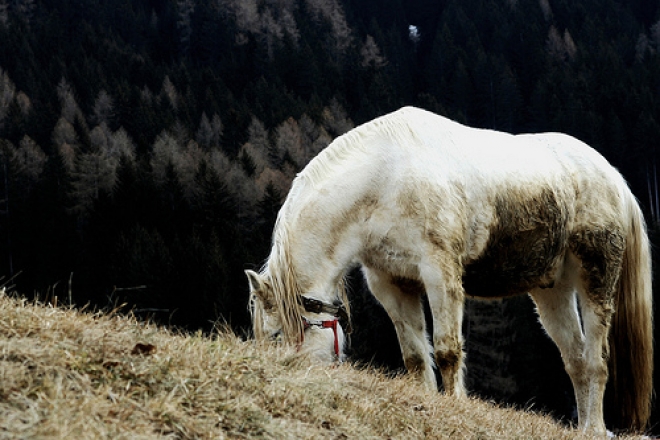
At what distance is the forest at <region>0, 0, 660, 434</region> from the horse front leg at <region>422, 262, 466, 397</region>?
A: 2.98m

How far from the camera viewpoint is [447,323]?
6820 millimetres

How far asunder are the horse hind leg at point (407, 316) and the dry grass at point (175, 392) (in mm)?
1748

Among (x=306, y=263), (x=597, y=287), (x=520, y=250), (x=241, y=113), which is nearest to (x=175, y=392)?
(x=306, y=263)

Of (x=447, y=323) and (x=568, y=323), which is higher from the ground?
(x=447, y=323)

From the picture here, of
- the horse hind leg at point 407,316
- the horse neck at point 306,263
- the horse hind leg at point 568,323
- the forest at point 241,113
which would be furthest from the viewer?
the forest at point 241,113

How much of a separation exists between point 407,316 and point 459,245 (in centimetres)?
97

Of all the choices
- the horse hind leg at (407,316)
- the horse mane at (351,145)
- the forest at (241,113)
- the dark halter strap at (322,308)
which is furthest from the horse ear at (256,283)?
the forest at (241,113)

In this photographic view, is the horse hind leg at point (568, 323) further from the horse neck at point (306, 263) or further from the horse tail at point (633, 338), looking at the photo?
the horse neck at point (306, 263)

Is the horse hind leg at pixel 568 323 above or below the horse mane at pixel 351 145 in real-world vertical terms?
below

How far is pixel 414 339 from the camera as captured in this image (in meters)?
7.52

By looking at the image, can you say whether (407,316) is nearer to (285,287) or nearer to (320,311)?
(320,311)

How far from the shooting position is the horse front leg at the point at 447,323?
678 cm

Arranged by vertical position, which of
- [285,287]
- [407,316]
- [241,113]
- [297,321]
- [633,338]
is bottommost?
[633,338]

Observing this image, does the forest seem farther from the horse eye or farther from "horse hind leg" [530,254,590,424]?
"horse hind leg" [530,254,590,424]
